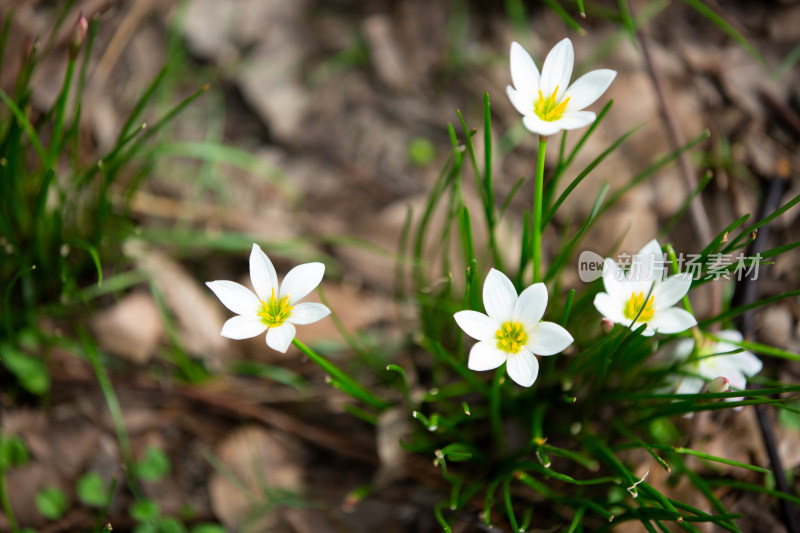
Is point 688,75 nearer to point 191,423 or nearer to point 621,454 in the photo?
point 621,454

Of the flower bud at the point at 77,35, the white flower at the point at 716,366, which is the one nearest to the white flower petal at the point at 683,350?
the white flower at the point at 716,366

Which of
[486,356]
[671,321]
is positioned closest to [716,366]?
[671,321]

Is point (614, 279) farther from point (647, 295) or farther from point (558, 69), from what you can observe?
point (558, 69)

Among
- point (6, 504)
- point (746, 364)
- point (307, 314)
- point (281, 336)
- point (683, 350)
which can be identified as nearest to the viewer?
point (281, 336)

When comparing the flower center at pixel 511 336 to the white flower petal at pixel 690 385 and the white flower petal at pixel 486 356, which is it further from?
the white flower petal at pixel 690 385

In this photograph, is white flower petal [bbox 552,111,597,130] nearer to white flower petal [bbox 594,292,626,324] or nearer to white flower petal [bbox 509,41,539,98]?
white flower petal [bbox 509,41,539,98]
